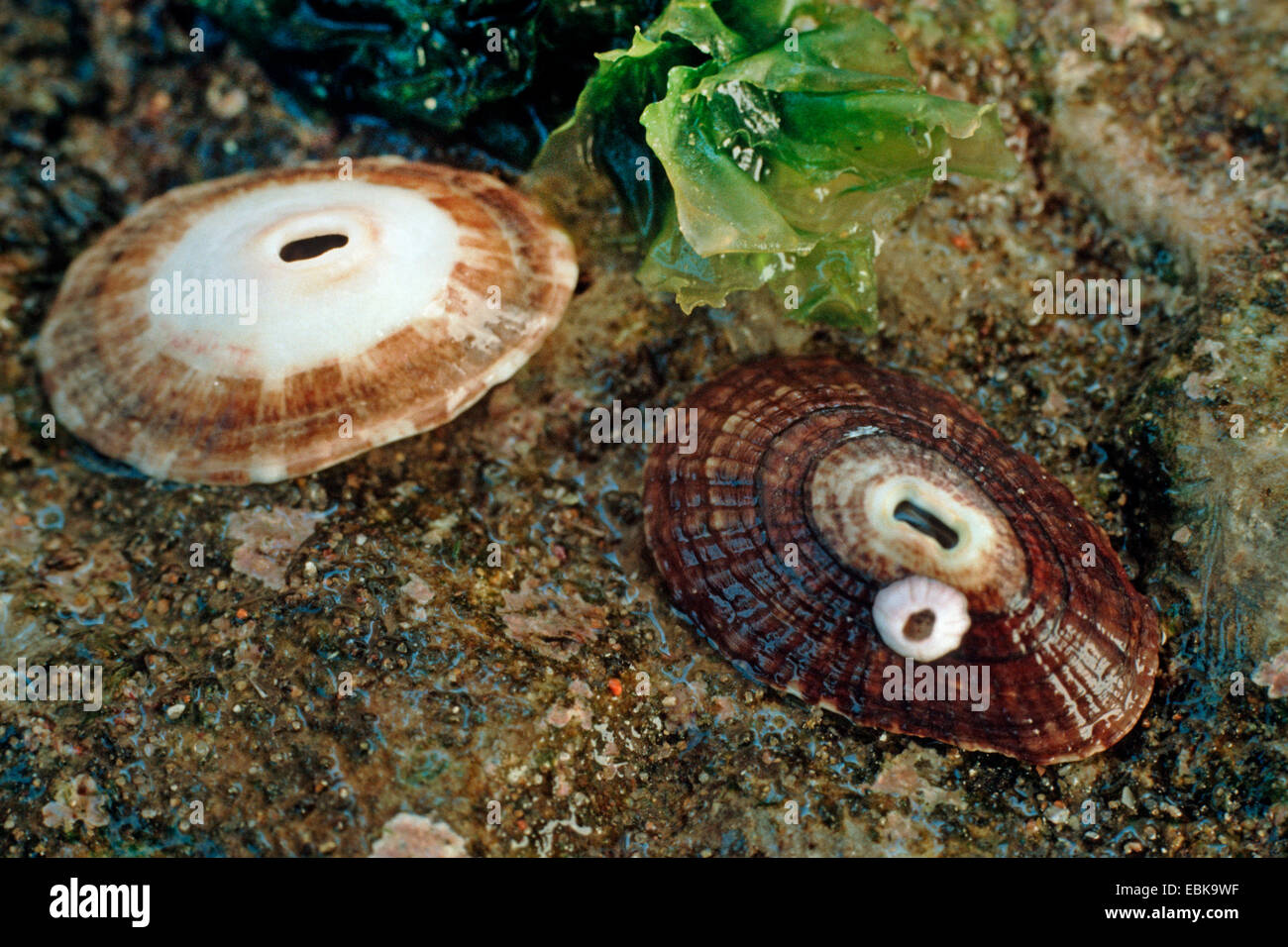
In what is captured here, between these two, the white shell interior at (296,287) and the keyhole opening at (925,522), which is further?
the white shell interior at (296,287)

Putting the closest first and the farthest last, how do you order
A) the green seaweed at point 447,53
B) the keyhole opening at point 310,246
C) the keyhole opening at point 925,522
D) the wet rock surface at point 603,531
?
the wet rock surface at point 603,531
the keyhole opening at point 925,522
the keyhole opening at point 310,246
the green seaweed at point 447,53

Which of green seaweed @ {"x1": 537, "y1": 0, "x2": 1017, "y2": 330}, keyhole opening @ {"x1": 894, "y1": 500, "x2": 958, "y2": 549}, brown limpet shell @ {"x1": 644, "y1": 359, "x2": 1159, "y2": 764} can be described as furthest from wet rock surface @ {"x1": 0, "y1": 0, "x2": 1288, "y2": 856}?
keyhole opening @ {"x1": 894, "y1": 500, "x2": 958, "y2": 549}

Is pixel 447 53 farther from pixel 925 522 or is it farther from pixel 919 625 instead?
pixel 919 625

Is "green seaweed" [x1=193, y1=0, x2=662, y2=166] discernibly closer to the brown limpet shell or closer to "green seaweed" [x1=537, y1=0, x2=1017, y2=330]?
"green seaweed" [x1=537, y1=0, x2=1017, y2=330]

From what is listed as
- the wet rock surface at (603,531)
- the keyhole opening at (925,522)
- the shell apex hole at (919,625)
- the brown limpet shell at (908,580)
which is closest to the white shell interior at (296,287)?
the wet rock surface at (603,531)

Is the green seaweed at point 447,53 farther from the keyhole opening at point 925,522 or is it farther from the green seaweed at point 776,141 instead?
the keyhole opening at point 925,522

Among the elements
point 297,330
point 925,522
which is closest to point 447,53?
point 297,330
